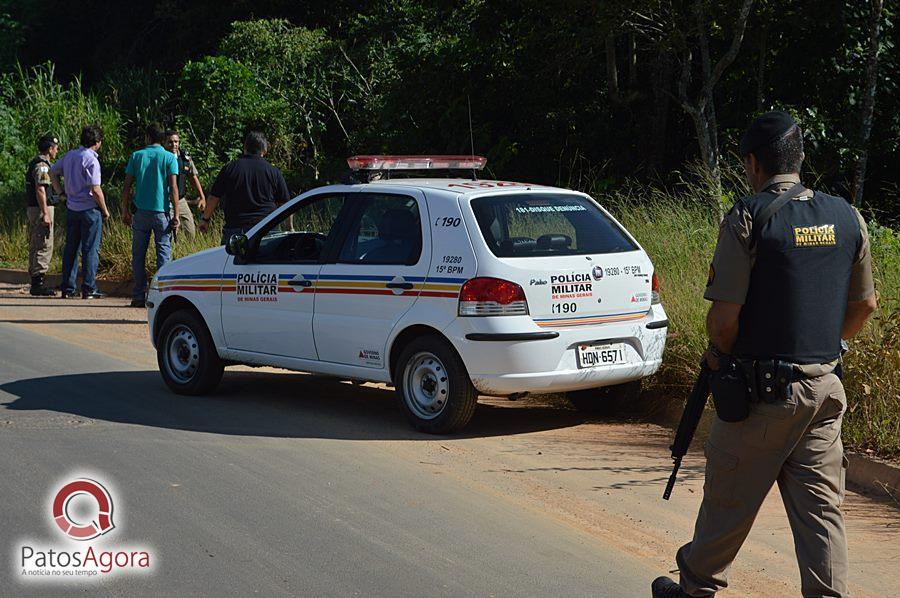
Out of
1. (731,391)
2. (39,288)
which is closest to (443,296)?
(731,391)

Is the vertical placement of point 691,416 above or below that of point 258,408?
above

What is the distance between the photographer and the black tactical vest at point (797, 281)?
4027 millimetres

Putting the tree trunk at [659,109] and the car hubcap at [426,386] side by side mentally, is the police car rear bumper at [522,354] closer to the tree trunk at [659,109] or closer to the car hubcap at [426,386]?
the car hubcap at [426,386]

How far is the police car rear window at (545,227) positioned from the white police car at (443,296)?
11 mm

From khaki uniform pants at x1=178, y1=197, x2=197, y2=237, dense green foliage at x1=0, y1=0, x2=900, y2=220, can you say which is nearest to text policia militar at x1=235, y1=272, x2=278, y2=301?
khaki uniform pants at x1=178, y1=197, x2=197, y2=237

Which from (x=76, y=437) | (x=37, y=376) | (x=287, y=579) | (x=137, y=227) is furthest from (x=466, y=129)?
(x=287, y=579)

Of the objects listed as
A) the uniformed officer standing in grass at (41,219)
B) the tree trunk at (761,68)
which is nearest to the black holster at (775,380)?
the uniformed officer standing in grass at (41,219)

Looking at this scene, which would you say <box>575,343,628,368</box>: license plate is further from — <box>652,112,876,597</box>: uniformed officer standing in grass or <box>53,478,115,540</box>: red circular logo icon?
<box>652,112,876,597</box>: uniformed officer standing in grass

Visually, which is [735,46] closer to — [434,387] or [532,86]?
[532,86]

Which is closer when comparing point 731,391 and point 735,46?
point 731,391

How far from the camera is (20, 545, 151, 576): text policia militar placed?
5215 millimetres

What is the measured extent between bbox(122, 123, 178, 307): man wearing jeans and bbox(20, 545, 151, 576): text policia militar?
8.20m

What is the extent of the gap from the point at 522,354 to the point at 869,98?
11.3m

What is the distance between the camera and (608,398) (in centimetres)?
834
